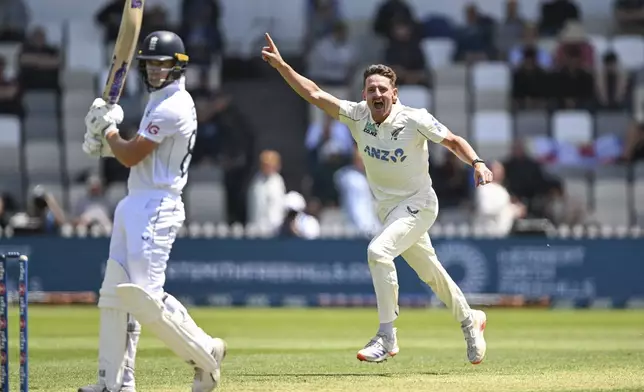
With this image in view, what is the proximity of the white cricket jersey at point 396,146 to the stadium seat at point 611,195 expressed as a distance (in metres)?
11.3

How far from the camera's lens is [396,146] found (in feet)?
27.1

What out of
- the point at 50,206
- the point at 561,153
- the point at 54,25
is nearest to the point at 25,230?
the point at 50,206

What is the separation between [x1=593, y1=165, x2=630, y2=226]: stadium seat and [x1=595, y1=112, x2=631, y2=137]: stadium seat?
744 millimetres

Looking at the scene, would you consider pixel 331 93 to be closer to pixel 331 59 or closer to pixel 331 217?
pixel 331 59

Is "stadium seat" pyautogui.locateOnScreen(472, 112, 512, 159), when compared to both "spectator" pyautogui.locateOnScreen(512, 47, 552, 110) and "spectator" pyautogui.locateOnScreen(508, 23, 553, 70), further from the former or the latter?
"spectator" pyautogui.locateOnScreen(508, 23, 553, 70)

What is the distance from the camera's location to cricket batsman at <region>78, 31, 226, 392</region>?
6234 mm

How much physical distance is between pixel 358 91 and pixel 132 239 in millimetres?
13934

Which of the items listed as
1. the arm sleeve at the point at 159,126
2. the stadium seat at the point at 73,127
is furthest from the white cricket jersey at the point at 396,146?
the stadium seat at the point at 73,127

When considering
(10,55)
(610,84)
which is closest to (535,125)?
(610,84)

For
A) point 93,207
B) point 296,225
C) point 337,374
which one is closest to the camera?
point 337,374

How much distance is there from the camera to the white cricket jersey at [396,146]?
8219 millimetres

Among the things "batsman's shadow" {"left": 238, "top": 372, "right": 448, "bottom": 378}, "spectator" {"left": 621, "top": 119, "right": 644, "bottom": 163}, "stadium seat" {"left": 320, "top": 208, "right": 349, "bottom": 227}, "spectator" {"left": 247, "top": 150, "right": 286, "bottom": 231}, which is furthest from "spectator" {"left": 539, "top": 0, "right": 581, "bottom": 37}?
"batsman's shadow" {"left": 238, "top": 372, "right": 448, "bottom": 378}

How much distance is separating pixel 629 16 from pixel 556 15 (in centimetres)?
127

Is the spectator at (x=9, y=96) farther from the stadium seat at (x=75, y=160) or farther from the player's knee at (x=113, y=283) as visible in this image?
the player's knee at (x=113, y=283)
